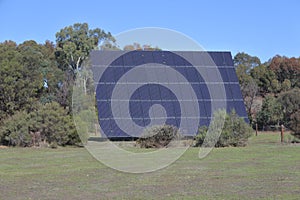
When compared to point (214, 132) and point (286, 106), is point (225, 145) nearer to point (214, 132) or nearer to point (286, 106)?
point (214, 132)

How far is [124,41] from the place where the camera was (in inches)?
581

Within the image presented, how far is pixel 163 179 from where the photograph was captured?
1209 cm

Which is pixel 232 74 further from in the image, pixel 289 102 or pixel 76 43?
pixel 76 43

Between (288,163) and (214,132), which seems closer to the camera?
(288,163)

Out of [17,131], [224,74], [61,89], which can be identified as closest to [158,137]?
[17,131]

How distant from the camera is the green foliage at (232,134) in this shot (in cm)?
2303

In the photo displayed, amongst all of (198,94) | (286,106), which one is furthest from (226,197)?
(286,106)

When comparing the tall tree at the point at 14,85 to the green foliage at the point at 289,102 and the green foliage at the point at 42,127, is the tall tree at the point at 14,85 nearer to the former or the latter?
the green foliage at the point at 42,127

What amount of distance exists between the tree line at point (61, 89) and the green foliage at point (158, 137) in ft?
11.7

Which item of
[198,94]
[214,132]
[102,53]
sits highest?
[102,53]

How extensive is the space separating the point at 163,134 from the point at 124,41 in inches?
349

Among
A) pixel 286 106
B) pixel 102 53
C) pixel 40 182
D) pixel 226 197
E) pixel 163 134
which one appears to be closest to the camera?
pixel 226 197

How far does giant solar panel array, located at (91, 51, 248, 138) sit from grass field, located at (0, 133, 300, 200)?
22.1 ft

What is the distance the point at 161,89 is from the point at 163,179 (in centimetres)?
1436
